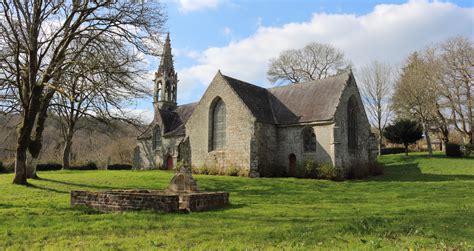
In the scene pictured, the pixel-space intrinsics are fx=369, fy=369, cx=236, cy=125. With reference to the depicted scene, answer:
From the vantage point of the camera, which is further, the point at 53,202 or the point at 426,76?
the point at 426,76

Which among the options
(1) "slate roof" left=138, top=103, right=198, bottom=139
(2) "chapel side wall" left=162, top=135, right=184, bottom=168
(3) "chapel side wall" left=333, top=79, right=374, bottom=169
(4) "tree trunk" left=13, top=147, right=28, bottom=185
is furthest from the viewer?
(1) "slate roof" left=138, top=103, right=198, bottom=139

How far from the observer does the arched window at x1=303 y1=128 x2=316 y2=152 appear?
27578 mm

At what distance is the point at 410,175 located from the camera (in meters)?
28.1

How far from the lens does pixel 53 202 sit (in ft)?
42.8

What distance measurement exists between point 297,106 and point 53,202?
20435 millimetres

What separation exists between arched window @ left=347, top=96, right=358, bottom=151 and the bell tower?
799 inches

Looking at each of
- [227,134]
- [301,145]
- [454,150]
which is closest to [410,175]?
[301,145]

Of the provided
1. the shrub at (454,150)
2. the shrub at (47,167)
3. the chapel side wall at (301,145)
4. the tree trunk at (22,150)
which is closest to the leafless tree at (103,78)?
the tree trunk at (22,150)

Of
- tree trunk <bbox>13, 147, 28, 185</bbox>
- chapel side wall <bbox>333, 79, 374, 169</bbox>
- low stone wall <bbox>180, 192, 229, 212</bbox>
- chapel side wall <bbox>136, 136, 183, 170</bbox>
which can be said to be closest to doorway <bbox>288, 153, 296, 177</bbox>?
chapel side wall <bbox>333, 79, 374, 169</bbox>

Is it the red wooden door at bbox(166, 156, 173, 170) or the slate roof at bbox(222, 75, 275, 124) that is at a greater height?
the slate roof at bbox(222, 75, 275, 124)

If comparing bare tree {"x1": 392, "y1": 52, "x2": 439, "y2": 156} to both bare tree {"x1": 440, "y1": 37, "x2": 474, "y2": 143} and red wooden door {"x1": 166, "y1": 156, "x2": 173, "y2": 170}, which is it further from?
red wooden door {"x1": 166, "y1": 156, "x2": 173, "y2": 170}

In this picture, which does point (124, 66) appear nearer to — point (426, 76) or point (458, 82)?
point (426, 76)

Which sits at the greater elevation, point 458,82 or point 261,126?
→ point 458,82

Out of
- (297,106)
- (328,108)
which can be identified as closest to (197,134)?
(297,106)
